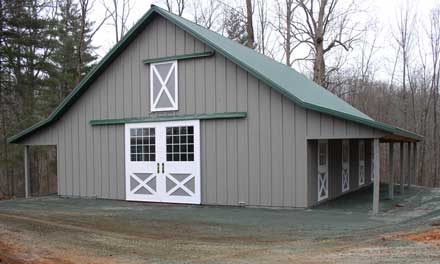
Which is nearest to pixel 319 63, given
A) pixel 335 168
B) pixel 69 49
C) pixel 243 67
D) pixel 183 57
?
pixel 335 168

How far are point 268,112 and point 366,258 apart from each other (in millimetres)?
5847

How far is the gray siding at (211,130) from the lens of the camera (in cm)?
1066

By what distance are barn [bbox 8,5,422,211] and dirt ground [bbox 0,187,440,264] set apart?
80 centimetres

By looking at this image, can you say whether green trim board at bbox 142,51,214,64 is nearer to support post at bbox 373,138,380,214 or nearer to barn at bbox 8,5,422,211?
barn at bbox 8,5,422,211

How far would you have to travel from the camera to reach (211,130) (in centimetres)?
1170

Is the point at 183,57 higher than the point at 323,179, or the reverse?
the point at 183,57

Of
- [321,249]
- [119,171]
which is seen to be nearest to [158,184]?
[119,171]

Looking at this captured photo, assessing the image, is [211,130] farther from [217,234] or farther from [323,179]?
[217,234]

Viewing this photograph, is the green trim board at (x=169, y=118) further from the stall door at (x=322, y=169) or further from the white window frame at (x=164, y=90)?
the stall door at (x=322, y=169)

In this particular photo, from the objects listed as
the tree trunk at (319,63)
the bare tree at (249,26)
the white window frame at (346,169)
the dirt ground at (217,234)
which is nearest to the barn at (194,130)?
the white window frame at (346,169)

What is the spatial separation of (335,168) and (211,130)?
4.40 meters

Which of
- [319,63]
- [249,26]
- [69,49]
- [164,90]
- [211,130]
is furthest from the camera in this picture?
[69,49]

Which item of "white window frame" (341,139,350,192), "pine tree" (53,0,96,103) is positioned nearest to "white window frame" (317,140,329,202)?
"white window frame" (341,139,350,192)

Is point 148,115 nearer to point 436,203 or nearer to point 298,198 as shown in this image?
point 298,198
